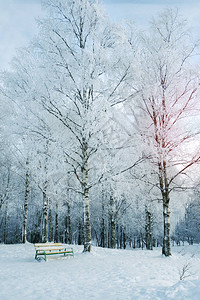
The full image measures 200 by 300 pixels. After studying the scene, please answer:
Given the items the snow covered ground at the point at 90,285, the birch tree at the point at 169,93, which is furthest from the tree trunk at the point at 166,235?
the snow covered ground at the point at 90,285

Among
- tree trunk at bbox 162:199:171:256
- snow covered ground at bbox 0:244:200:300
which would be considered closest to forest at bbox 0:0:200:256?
tree trunk at bbox 162:199:171:256

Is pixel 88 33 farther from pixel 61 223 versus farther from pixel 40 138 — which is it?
pixel 61 223

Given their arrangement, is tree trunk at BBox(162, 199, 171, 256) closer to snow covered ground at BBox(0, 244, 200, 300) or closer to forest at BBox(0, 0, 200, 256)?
forest at BBox(0, 0, 200, 256)

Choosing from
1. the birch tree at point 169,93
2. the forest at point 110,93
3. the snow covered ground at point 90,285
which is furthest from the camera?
the birch tree at point 169,93

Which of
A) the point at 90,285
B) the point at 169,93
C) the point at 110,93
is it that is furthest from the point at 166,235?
the point at 110,93

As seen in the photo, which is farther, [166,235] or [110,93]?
[166,235]

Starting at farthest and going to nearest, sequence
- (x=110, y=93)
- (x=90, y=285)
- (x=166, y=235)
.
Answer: (x=166, y=235)
(x=110, y=93)
(x=90, y=285)

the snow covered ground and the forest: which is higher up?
the forest

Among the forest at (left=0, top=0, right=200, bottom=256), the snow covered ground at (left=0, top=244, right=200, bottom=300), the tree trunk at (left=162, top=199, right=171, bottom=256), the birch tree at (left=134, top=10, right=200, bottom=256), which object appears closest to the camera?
the snow covered ground at (left=0, top=244, right=200, bottom=300)

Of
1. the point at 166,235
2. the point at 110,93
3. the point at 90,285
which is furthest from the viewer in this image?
the point at 166,235

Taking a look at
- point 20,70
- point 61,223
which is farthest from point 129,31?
point 61,223

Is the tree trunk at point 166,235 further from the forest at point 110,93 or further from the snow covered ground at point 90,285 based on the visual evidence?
the snow covered ground at point 90,285

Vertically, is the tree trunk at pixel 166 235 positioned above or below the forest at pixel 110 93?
below

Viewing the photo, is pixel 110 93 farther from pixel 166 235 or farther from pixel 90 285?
pixel 90 285
